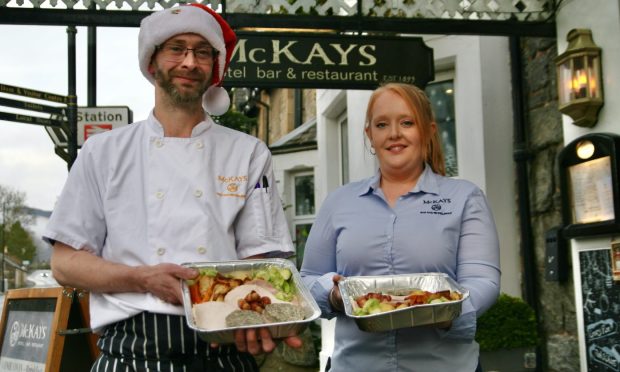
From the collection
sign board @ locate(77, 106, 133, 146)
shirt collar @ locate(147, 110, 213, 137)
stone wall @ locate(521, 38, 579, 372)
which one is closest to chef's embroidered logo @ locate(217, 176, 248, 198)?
shirt collar @ locate(147, 110, 213, 137)

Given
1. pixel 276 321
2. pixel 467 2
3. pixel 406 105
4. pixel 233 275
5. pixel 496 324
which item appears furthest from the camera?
Answer: pixel 496 324

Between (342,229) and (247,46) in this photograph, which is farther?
(247,46)

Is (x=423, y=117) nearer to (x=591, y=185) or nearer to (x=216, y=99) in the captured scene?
(x=216, y=99)

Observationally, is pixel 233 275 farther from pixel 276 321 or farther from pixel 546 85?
pixel 546 85

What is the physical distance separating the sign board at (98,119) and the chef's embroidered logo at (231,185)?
579cm

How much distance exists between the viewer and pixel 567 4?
4449mm

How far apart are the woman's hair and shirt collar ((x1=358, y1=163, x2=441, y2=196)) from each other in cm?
4

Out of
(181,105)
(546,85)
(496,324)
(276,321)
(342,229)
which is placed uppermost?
(546,85)

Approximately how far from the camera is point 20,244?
96.0 feet

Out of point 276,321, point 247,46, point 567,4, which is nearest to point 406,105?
point 276,321

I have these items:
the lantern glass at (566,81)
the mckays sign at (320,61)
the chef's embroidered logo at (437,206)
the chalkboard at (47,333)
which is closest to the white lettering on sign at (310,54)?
the mckays sign at (320,61)

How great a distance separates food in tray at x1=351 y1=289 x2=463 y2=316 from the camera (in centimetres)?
178

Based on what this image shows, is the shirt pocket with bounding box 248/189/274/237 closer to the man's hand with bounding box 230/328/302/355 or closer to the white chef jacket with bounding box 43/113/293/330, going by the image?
the white chef jacket with bounding box 43/113/293/330

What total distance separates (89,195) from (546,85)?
4627mm
